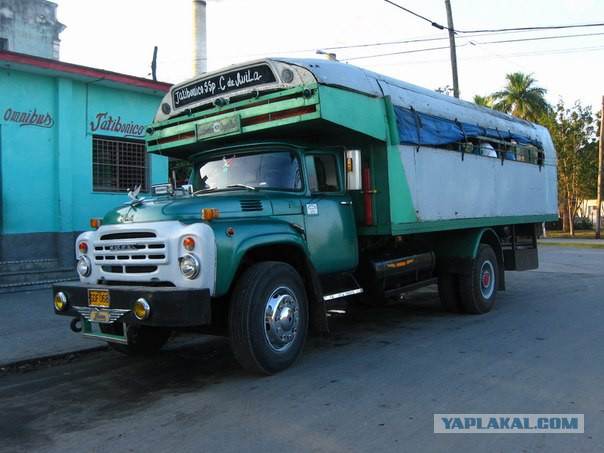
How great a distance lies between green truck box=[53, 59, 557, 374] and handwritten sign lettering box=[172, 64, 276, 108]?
17 millimetres

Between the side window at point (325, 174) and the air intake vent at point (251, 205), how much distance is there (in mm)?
977

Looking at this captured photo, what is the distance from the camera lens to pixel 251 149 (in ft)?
20.3

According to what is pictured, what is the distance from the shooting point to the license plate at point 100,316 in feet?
16.1

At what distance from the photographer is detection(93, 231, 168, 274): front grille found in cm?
482

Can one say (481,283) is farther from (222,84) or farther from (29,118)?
(29,118)

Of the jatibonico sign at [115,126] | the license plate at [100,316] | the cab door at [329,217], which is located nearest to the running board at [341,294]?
the cab door at [329,217]

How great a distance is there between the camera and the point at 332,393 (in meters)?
4.70

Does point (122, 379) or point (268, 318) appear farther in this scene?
point (122, 379)

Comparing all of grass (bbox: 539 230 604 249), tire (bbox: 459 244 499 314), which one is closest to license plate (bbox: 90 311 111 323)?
tire (bbox: 459 244 499 314)

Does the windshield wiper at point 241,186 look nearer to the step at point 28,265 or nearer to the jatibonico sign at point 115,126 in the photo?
the step at point 28,265

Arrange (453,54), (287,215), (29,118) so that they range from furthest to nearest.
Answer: (453,54) → (29,118) → (287,215)

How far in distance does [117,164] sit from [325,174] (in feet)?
25.3

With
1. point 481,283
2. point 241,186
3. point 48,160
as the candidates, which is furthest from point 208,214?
point 48,160

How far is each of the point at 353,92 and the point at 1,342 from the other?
5.30m
